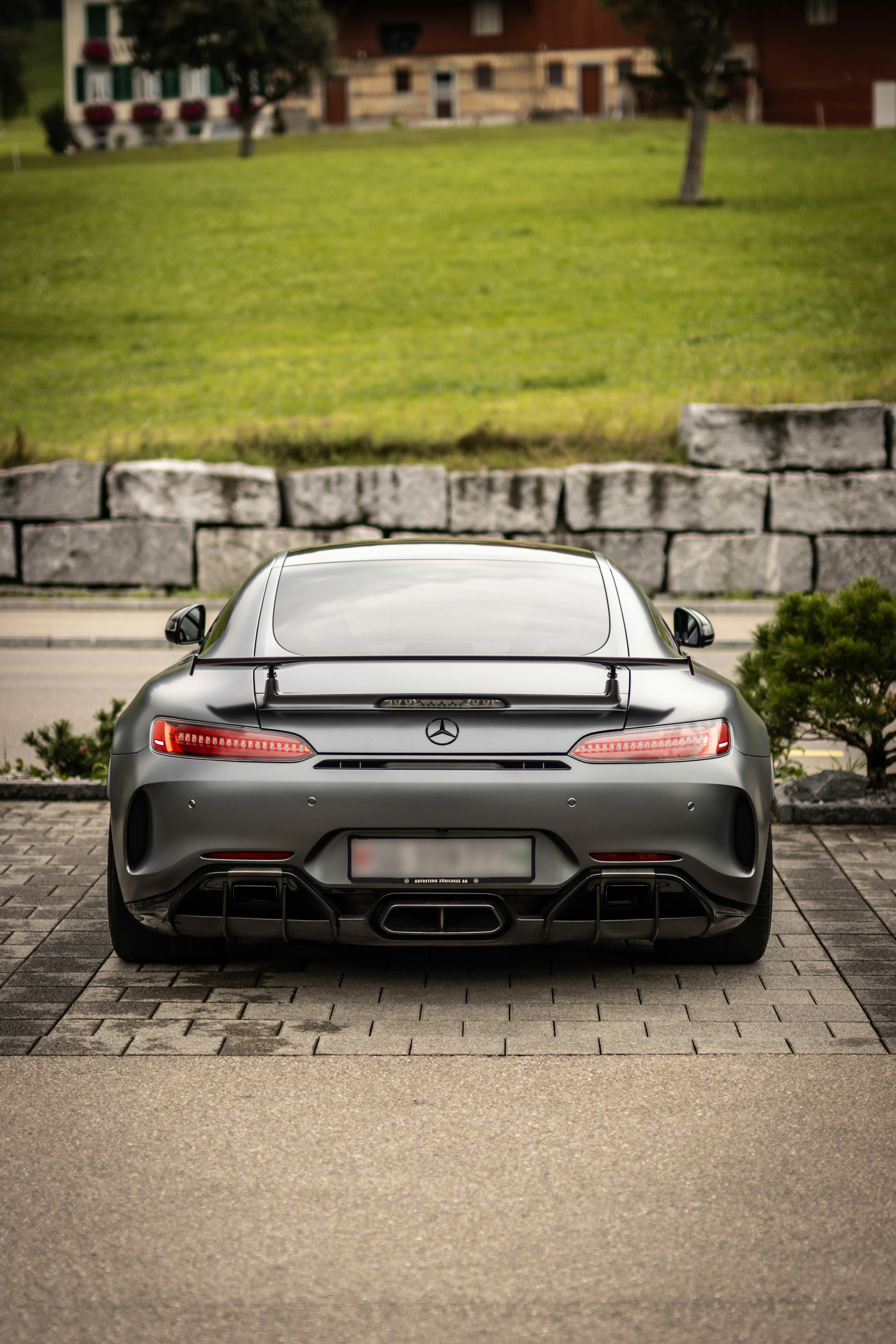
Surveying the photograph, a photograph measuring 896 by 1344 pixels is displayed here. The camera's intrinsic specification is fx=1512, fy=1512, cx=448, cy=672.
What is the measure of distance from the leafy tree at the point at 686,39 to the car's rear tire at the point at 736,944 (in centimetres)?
3290

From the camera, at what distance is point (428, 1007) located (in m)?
4.80

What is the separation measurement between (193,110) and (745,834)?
8569cm

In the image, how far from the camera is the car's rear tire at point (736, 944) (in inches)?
197

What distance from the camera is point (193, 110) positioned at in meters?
83.1

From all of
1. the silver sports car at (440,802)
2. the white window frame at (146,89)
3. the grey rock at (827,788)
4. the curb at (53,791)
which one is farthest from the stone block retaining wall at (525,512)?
the white window frame at (146,89)

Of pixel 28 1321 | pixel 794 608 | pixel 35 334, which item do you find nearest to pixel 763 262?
pixel 35 334

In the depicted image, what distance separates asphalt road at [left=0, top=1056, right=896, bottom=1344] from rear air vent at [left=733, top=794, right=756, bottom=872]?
698mm

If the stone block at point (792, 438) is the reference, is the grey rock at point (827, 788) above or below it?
below

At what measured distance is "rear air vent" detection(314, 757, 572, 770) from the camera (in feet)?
14.8

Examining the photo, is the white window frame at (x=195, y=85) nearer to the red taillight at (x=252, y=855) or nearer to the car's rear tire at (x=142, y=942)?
the car's rear tire at (x=142, y=942)

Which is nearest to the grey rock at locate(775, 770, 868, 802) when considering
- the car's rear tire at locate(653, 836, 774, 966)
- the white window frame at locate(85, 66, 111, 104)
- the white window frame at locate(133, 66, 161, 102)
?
the car's rear tire at locate(653, 836, 774, 966)

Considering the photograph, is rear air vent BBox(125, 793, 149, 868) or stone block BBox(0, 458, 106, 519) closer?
rear air vent BBox(125, 793, 149, 868)

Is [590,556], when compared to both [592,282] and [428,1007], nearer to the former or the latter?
[428,1007]

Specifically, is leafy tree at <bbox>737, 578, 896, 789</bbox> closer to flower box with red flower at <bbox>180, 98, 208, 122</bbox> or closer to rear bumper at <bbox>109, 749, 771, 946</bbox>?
rear bumper at <bbox>109, 749, 771, 946</bbox>
